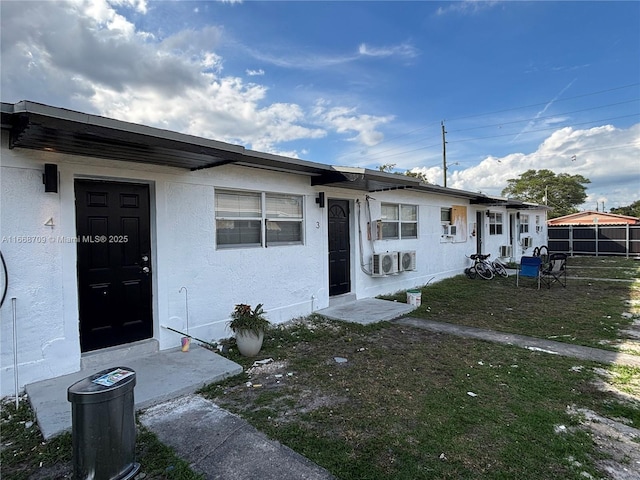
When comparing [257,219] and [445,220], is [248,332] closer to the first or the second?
[257,219]

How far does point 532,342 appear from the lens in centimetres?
496

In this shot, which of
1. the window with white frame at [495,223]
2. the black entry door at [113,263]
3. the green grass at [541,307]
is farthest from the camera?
the window with white frame at [495,223]

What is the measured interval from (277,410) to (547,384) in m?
2.80

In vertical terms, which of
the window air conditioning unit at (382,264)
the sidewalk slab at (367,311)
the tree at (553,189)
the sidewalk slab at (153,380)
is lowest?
the sidewalk slab at (367,311)

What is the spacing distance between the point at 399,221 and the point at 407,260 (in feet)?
3.57

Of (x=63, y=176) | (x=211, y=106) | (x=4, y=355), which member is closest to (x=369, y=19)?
(x=211, y=106)

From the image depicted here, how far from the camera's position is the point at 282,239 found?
6203 mm

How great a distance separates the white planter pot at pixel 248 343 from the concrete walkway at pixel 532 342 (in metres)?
2.78

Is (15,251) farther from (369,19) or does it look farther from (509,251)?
(509,251)

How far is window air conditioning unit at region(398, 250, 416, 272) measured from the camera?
8438mm

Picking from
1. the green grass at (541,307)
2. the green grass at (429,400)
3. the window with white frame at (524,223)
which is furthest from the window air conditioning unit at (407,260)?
the window with white frame at (524,223)

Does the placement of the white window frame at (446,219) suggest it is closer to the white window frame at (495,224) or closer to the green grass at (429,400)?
the white window frame at (495,224)

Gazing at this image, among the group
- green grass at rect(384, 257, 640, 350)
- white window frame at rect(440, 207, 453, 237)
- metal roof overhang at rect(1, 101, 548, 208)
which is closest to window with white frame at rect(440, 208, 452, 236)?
white window frame at rect(440, 207, 453, 237)

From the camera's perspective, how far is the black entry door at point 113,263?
3.94 m
